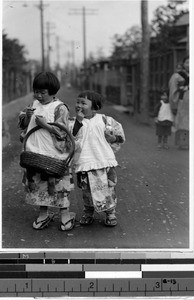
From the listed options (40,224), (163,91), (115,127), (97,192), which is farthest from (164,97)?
(40,224)

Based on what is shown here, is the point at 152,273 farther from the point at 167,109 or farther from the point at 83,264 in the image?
the point at 167,109

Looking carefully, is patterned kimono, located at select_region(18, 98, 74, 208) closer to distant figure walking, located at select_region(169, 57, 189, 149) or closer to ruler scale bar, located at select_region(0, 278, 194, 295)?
ruler scale bar, located at select_region(0, 278, 194, 295)

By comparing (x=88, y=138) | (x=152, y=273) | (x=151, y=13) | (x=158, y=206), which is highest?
(x=151, y=13)

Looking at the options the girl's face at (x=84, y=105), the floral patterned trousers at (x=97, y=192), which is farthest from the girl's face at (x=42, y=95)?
the floral patterned trousers at (x=97, y=192)

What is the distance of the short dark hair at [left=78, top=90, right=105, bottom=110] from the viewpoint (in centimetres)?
410

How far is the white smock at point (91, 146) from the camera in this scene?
4.12 m

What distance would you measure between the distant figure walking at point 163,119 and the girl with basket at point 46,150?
1.29ft

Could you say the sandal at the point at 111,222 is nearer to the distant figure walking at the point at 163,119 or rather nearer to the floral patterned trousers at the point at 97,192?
the floral patterned trousers at the point at 97,192

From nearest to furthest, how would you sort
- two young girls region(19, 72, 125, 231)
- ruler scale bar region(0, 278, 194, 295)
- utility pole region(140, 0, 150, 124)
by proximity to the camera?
ruler scale bar region(0, 278, 194, 295) < two young girls region(19, 72, 125, 231) < utility pole region(140, 0, 150, 124)

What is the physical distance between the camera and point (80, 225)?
4.13m

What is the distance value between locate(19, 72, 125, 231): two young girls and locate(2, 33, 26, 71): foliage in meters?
0.16

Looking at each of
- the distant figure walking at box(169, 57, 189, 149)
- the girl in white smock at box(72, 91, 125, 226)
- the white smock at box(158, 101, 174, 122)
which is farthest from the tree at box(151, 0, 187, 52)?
the girl in white smock at box(72, 91, 125, 226)

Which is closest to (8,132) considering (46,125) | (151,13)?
(46,125)

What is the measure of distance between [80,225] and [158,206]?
0.34 m
